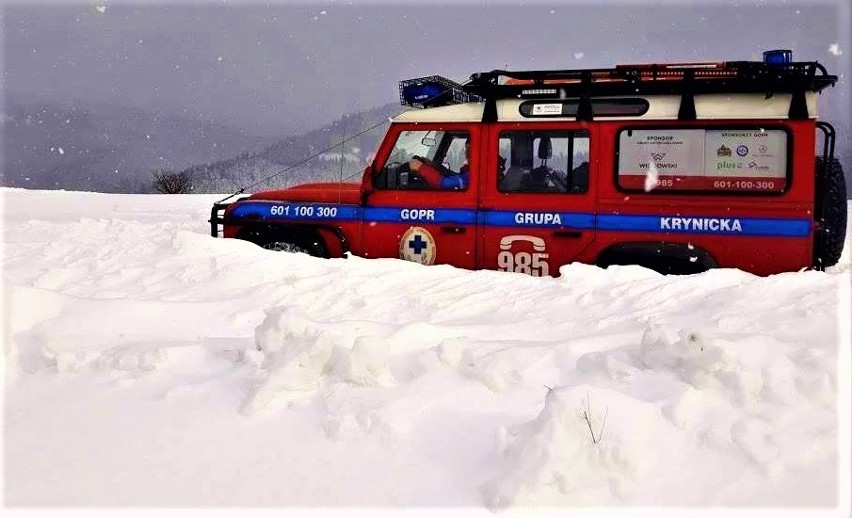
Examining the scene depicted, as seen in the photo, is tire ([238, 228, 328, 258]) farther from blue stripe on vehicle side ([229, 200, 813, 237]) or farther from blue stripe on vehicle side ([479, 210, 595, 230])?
blue stripe on vehicle side ([479, 210, 595, 230])

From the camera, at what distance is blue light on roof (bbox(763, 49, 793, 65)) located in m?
6.31

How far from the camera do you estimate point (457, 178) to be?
7008 millimetres

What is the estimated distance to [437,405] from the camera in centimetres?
324

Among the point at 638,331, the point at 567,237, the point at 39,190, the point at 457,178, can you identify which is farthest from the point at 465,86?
the point at 39,190

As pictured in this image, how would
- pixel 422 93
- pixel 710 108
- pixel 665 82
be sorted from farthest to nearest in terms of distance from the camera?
pixel 422 93 < pixel 665 82 < pixel 710 108

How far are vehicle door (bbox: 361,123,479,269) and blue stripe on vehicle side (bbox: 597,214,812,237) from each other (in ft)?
4.53

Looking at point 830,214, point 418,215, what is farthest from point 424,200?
point 830,214

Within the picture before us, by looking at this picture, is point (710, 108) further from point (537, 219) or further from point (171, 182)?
point (171, 182)

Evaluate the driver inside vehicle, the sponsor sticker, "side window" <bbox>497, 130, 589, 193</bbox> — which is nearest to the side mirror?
the driver inside vehicle

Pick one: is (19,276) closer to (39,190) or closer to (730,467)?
(730,467)

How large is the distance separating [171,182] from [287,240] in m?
37.1

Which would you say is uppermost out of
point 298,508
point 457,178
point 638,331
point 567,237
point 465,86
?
point 465,86

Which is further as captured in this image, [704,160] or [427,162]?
[427,162]

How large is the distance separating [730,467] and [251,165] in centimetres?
8409
